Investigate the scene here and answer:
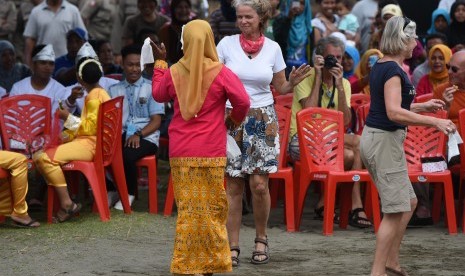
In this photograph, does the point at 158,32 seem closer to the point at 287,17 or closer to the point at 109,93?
the point at 287,17

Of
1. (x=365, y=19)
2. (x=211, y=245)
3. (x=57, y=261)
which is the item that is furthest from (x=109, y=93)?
(x=365, y=19)

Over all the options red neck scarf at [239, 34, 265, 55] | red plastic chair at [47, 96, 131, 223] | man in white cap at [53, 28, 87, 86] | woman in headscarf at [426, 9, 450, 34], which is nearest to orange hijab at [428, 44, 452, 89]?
woman in headscarf at [426, 9, 450, 34]

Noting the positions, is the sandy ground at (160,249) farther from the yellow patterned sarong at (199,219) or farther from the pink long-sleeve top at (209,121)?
the pink long-sleeve top at (209,121)

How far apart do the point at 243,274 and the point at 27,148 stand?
302 cm

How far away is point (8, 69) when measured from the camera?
14.0m

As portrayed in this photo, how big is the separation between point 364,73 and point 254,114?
13.4 feet

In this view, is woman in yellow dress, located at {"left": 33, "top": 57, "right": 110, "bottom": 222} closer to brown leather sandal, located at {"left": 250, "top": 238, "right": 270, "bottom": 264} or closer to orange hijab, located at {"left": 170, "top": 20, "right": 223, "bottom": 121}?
brown leather sandal, located at {"left": 250, "top": 238, "right": 270, "bottom": 264}

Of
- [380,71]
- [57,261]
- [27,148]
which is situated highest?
[380,71]

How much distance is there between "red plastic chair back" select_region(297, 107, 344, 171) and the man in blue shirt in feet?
5.34

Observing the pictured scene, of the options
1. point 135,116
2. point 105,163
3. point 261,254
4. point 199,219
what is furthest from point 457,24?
point 199,219

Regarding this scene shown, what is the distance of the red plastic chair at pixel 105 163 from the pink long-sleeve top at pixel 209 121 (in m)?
2.73

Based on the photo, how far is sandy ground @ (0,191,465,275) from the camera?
9.10m

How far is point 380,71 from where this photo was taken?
327 inches

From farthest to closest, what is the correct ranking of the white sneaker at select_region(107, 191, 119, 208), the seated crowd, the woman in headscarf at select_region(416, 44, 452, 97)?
the woman in headscarf at select_region(416, 44, 452, 97)
the white sneaker at select_region(107, 191, 119, 208)
the seated crowd
